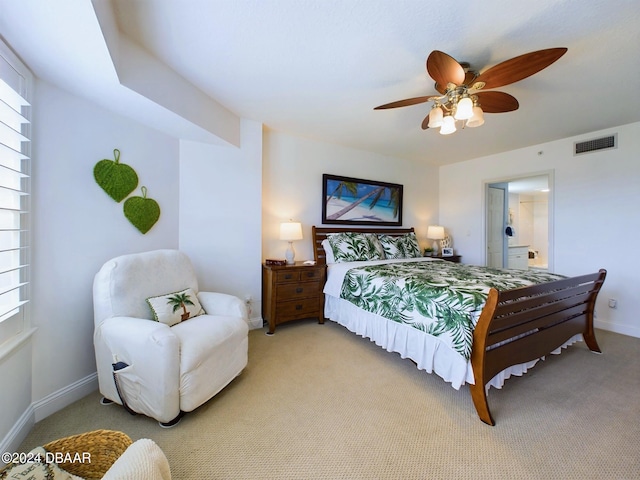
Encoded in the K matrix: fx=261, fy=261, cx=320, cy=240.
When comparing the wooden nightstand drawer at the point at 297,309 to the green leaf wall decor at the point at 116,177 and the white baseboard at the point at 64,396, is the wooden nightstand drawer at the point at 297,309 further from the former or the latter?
the green leaf wall decor at the point at 116,177

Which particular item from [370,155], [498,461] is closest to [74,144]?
[498,461]

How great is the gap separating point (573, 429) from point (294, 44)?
2995 mm

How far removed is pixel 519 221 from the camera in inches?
303

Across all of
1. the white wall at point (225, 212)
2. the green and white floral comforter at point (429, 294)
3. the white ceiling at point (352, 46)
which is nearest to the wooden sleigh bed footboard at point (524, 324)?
the green and white floral comforter at point (429, 294)

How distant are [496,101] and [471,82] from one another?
345 millimetres

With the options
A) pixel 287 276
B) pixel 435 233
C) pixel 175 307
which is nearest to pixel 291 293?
pixel 287 276

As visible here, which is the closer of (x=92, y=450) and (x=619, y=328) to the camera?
(x=92, y=450)

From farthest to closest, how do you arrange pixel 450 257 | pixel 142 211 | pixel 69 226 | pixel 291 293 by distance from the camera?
pixel 450 257, pixel 291 293, pixel 142 211, pixel 69 226

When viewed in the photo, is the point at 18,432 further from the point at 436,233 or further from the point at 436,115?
the point at 436,233

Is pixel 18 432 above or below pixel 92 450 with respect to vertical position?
below

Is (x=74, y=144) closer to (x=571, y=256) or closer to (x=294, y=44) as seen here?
(x=294, y=44)

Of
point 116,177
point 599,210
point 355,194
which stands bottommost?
point 599,210

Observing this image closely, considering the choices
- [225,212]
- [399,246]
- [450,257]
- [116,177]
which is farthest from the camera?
[450,257]

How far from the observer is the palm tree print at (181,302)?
1.96 meters
